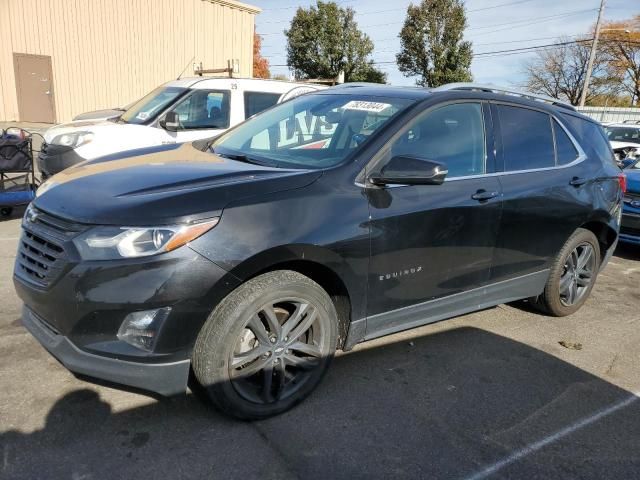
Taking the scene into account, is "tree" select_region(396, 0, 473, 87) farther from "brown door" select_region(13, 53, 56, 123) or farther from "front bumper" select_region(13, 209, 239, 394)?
"front bumper" select_region(13, 209, 239, 394)

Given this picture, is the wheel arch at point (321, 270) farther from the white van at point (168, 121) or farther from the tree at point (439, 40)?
the tree at point (439, 40)

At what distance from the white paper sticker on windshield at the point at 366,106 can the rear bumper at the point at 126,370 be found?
1.98 meters

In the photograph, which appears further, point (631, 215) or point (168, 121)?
point (168, 121)

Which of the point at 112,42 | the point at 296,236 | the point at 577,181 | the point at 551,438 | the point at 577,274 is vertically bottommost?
the point at 551,438

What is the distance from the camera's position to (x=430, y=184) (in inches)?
122

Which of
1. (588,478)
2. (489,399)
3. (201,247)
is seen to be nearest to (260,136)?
(201,247)

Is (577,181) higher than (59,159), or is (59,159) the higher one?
(577,181)

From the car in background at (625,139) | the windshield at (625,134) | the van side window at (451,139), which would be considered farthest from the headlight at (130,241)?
the windshield at (625,134)

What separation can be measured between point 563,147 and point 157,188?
127 inches

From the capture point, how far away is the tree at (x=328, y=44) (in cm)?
3784

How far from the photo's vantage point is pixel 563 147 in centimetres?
429

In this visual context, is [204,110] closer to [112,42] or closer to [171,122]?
[171,122]

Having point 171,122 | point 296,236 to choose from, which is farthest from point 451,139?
point 171,122

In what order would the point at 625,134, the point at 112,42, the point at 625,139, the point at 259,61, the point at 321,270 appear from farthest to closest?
the point at 259,61 → the point at 112,42 → the point at 625,134 → the point at 625,139 → the point at 321,270
